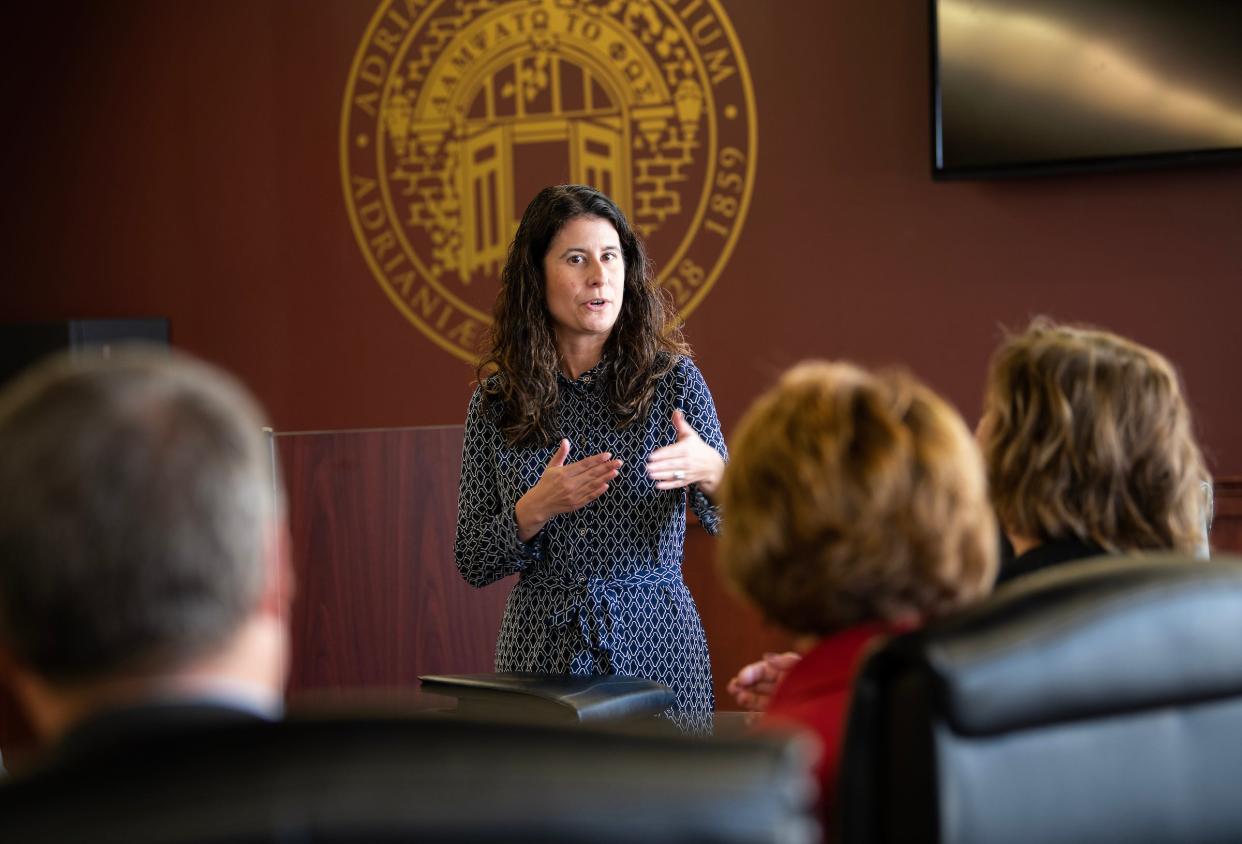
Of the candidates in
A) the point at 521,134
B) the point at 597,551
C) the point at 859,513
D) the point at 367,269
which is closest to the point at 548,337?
the point at 597,551

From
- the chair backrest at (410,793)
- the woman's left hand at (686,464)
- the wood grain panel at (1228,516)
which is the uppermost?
Result: the woman's left hand at (686,464)

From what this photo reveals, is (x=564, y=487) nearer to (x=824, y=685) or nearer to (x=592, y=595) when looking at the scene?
(x=592, y=595)

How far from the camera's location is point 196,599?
78cm

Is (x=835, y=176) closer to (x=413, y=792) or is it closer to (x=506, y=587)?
(x=506, y=587)

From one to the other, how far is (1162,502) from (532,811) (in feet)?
3.60

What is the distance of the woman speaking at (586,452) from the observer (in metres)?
2.31

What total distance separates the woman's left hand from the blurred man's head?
4.47 ft

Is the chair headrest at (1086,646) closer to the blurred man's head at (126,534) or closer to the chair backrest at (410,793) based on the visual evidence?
A: the chair backrest at (410,793)

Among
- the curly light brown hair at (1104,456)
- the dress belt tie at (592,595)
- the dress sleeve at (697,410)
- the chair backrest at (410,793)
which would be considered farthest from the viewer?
the dress sleeve at (697,410)

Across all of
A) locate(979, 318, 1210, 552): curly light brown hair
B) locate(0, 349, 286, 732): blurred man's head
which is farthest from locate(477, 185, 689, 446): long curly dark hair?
locate(0, 349, 286, 732): blurred man's head

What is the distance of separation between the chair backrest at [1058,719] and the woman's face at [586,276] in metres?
1.46

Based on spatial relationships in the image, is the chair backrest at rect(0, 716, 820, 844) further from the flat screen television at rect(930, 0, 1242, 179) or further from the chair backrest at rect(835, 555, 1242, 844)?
the flat screen television at rect(930, 0, 1242, 179)

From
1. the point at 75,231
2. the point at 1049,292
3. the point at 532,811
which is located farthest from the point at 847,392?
the point at 75,231

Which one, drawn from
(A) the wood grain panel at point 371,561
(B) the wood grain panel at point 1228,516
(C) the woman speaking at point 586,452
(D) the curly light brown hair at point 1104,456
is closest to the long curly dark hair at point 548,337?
(C) the woman speaking at point 586,452
